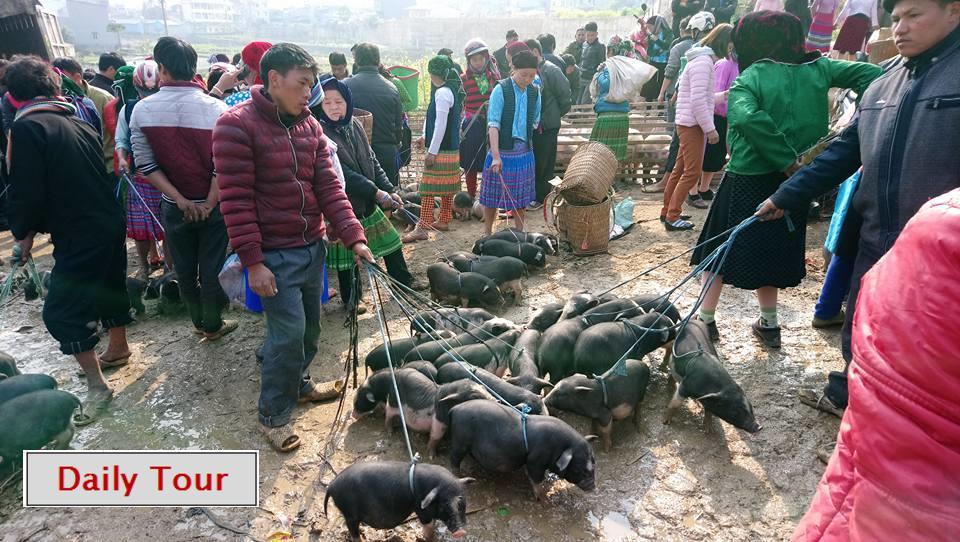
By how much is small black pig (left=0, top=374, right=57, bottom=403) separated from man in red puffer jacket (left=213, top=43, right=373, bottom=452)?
151 cm

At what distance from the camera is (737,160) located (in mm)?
4102

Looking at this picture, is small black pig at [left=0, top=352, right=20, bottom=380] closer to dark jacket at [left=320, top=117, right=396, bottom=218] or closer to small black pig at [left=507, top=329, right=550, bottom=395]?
dark jacket at [left=320, top=117, right=396, bottom=218]

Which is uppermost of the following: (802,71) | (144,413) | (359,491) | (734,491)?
(802,71)

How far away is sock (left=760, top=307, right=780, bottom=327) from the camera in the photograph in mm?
4574

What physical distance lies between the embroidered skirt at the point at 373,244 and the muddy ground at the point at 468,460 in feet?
2.01

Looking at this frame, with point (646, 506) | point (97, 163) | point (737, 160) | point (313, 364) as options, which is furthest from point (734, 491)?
point (97, 163)

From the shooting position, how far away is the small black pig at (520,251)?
6.45m

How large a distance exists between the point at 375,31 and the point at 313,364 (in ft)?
264

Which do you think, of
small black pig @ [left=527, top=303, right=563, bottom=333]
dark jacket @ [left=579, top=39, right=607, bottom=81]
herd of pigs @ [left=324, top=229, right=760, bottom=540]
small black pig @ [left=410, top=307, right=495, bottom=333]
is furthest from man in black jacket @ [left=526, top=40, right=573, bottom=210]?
dark jacket @ [left=579, top=39, right=607, bottom=81]

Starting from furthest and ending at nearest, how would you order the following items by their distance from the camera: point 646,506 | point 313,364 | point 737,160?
point 313,364 < point 737,160 < point 646,506

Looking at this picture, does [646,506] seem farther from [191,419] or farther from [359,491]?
[191,419]

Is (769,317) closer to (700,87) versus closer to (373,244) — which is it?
(700,87)

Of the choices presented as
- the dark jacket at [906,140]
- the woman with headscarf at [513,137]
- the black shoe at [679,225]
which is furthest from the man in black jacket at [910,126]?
the black shoe at [679,225]

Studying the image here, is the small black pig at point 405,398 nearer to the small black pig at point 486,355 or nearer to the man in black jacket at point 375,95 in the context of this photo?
the small black pig at point 486,355
